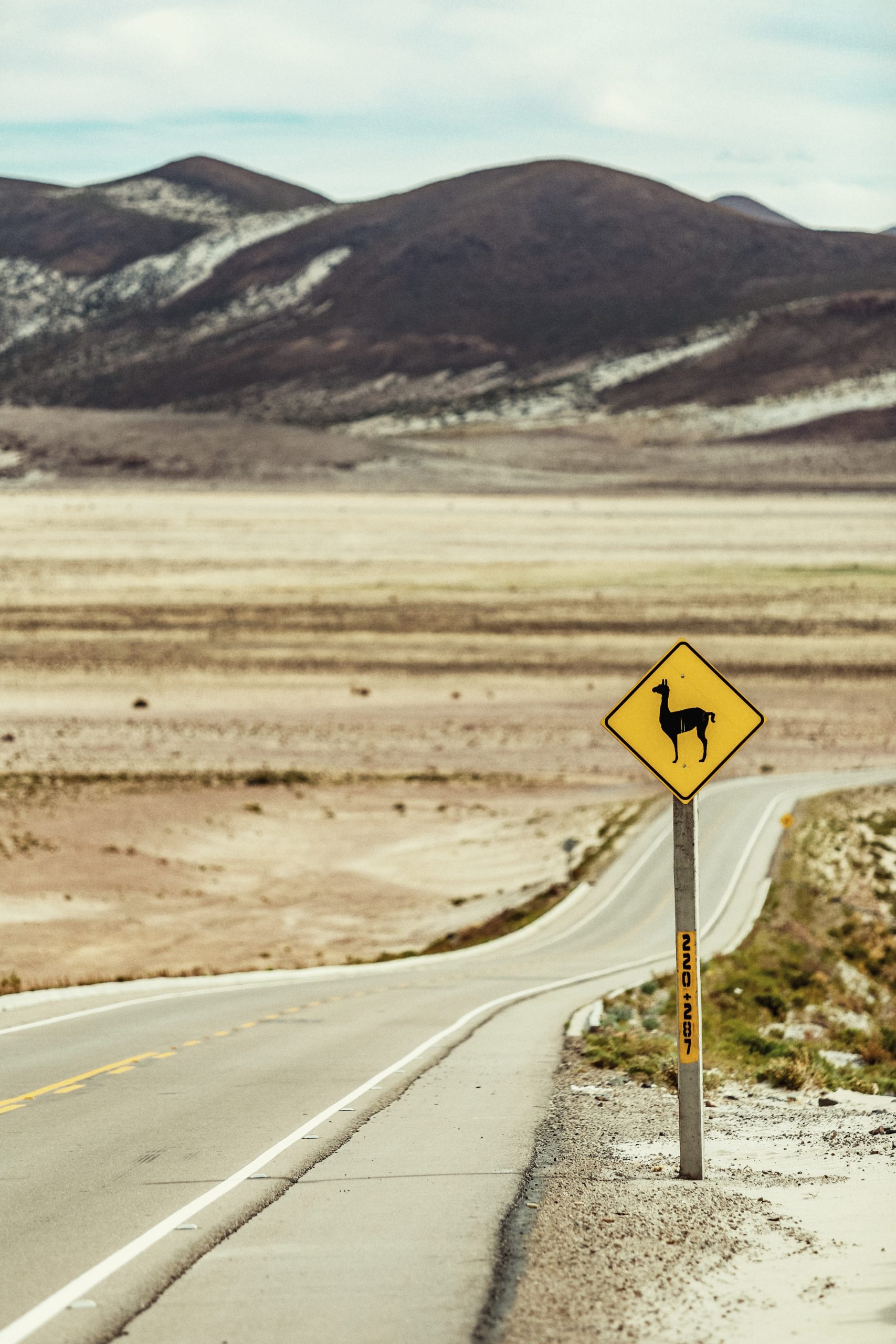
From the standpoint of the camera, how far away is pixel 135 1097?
13.0 m

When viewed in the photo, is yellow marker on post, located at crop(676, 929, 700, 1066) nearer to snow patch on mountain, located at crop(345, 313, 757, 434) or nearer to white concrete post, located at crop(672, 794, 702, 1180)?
white concrete post, located at crop(672, 794, 702, 1180)

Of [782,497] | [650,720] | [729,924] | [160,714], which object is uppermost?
[782,497]

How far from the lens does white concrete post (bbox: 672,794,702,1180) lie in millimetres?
9312

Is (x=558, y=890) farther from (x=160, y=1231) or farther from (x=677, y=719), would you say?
(x=160, y=1231)

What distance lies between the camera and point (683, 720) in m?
9.50

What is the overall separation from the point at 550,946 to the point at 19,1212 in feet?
100

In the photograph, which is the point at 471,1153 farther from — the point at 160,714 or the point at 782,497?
the point at 782,497

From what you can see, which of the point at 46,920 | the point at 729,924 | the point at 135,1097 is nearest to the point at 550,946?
the point at 729,924

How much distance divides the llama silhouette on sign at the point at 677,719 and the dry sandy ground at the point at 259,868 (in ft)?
71.5

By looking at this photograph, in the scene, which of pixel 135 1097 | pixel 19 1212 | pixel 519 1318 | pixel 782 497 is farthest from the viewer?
pixel 782 497

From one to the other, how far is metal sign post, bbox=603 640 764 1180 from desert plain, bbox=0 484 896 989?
1700 centimetres

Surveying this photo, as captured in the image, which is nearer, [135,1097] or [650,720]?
[650,720]

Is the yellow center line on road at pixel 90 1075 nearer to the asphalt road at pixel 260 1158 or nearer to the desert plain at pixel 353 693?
the asphalt road at pixel 260 1158

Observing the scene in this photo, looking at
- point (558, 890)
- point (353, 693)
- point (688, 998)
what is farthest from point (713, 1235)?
point (353, 693)
